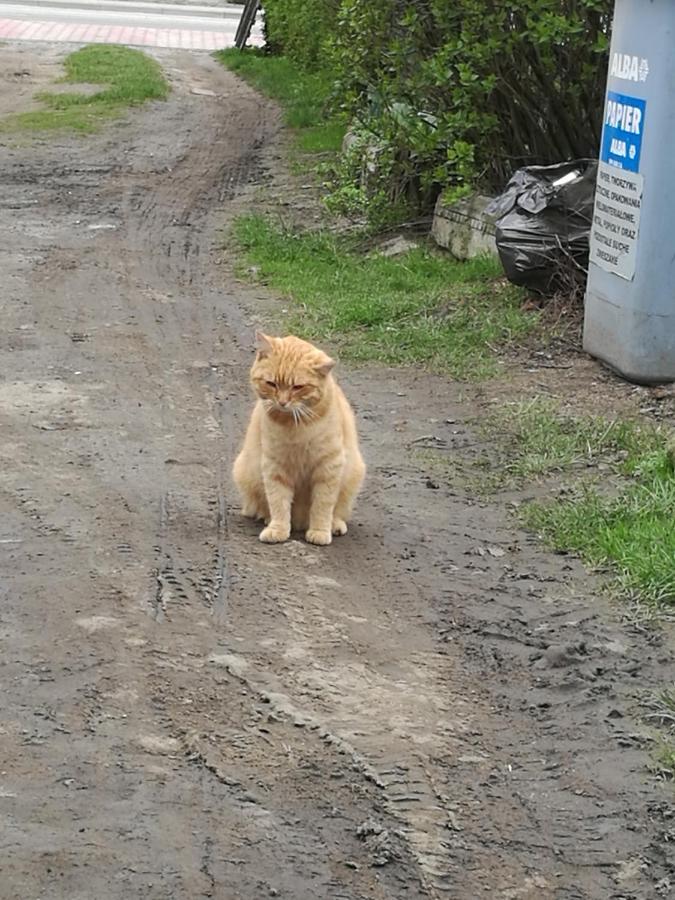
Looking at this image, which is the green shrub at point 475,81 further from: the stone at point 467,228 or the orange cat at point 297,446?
the orange cat at point 297,446

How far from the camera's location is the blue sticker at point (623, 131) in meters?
7.56

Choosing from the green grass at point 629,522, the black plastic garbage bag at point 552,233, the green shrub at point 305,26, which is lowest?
the green grass at point 629,522

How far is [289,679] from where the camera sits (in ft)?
14.8

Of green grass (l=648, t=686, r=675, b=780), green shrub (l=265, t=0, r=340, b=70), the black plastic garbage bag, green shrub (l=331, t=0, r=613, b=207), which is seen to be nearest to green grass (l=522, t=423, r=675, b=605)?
green grass (l=648, t=686, r=675, b=780)

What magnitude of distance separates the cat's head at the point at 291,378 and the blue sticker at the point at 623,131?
276 cm

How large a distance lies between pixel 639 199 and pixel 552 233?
4.71ft

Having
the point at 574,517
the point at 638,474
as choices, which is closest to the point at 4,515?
the point at 574,517

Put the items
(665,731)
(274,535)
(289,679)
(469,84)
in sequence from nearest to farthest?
(665,731), (289,679), (274,535), (469,84)

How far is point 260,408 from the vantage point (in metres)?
5.84

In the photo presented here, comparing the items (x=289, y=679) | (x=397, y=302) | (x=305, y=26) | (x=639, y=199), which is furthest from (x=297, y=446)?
(x=305, y=26)

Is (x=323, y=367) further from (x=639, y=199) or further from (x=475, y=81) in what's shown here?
(x=475, y=81)

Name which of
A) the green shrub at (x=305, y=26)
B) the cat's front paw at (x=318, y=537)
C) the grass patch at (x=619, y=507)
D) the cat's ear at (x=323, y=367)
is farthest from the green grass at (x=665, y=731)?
the green shrub at (x=305, y=26)

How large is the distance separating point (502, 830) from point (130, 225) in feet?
30.6

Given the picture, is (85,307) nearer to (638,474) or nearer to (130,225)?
(130,225)
